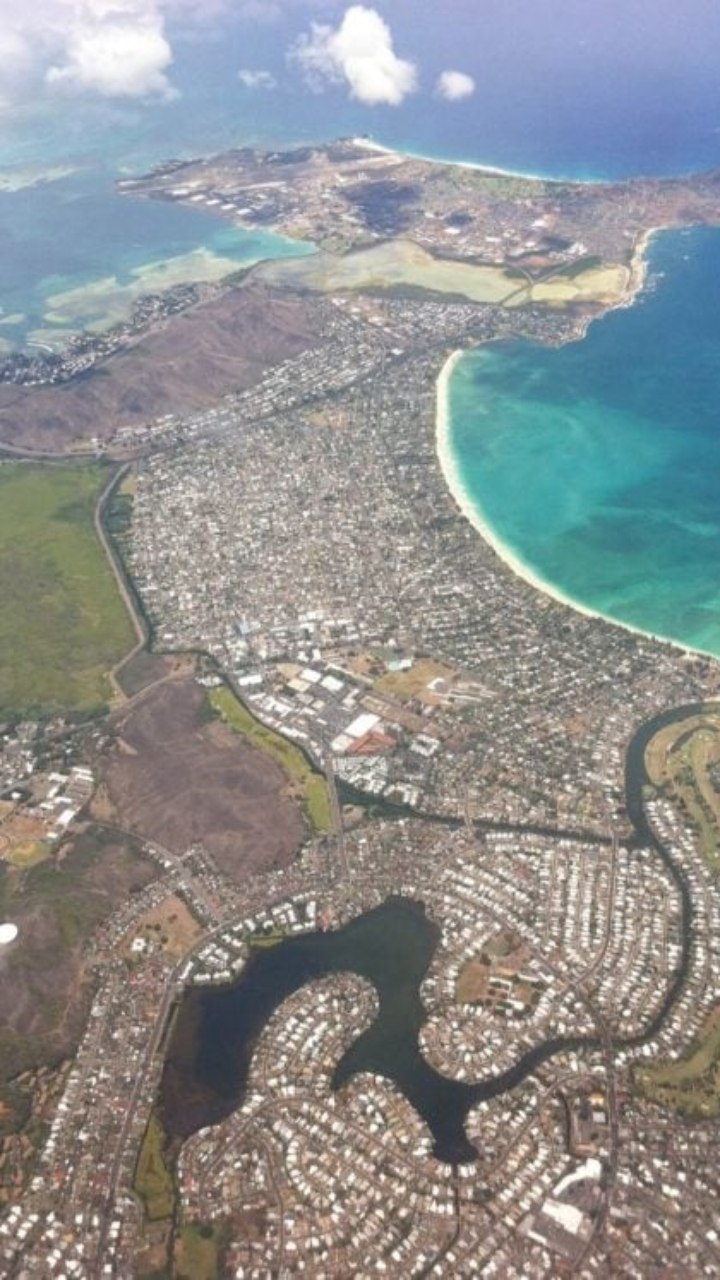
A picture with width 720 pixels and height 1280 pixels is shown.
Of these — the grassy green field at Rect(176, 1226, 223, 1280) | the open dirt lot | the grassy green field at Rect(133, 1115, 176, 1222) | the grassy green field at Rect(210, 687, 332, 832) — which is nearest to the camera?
the grassy green field at Rect(176, 1226, 223, 1280)

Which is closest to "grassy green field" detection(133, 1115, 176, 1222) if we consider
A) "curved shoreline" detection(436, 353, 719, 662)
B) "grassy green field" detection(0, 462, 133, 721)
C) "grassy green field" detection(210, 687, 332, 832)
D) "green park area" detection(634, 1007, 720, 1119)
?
"grassy green field" detection(210, 687, 332, 832)

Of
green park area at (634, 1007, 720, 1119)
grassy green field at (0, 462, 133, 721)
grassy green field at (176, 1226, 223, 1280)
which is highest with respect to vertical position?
grassy green field at (0, 462, 133, 721)

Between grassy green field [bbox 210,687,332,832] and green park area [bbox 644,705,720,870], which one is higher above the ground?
grassy green field [bbox 210,687,332,832]

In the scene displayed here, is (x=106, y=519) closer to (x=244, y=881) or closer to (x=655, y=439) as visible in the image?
(x=244, y=881)

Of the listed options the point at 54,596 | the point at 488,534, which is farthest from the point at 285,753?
the point at 488,534

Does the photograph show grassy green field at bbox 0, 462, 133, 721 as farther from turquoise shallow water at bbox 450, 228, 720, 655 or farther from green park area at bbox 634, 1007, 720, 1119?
green park area at bbox 634, 1007, 720, 1119

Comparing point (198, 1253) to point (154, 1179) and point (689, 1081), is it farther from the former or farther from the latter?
point (689, 1081)
